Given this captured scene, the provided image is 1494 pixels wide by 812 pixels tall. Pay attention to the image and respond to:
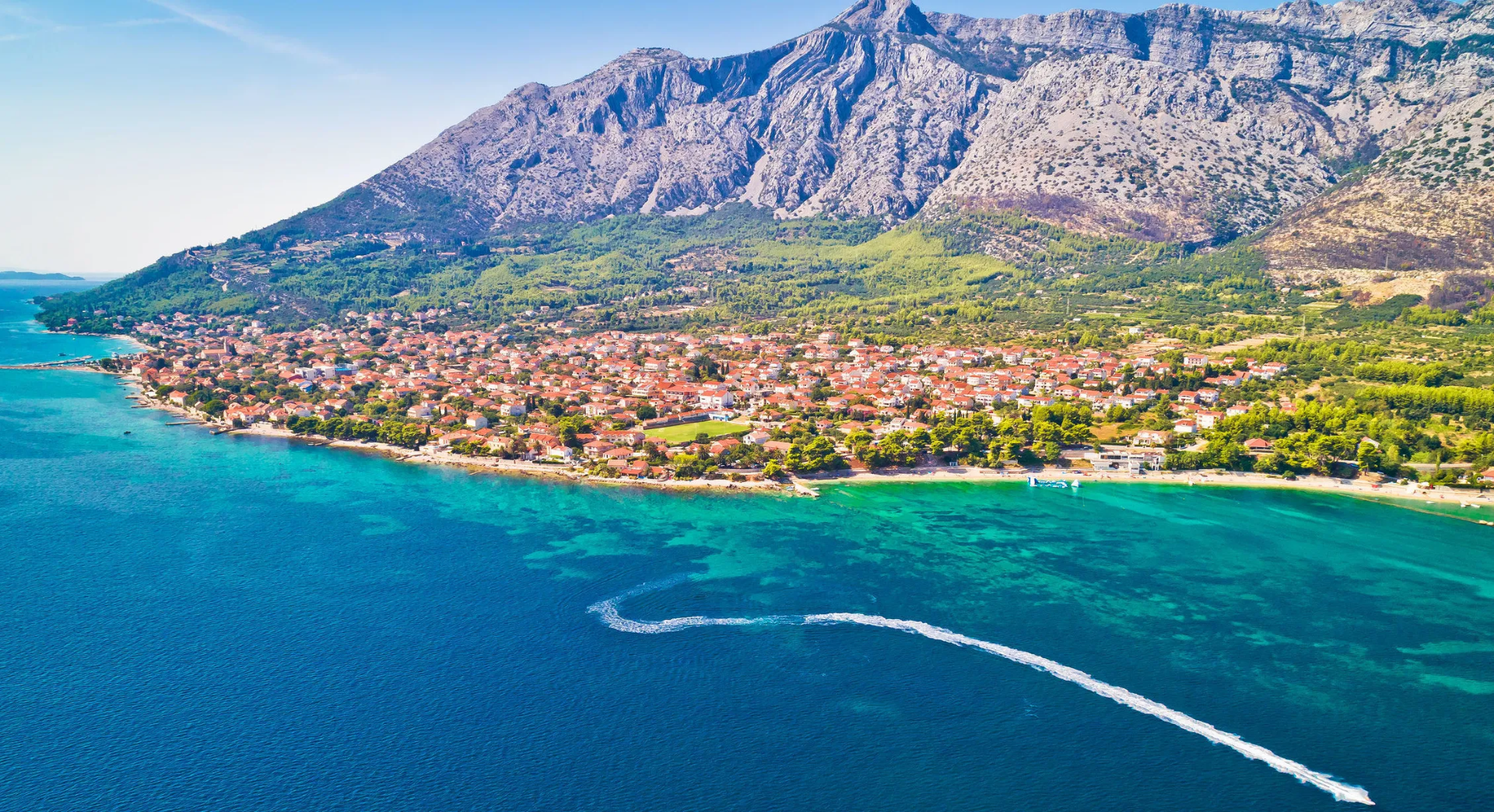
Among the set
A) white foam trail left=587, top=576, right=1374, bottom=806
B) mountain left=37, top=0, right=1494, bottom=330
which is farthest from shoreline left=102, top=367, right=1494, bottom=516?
mountain left=37, top=0, right=1494, bottom=330

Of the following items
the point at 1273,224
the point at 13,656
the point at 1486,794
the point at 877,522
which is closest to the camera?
the point at 1486,794

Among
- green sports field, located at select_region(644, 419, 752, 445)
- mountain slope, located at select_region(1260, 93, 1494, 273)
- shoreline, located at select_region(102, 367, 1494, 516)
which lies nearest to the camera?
shoreline, located at select_region(102, 367, 1494, 516)

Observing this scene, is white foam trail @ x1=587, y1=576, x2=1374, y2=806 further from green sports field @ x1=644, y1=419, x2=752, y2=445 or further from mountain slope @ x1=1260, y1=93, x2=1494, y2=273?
mountain slope @ x1=1260, y1=93, x2=1494, y2=273

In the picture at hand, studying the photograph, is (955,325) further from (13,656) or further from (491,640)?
(13,656)

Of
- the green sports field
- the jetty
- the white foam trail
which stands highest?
the jetty

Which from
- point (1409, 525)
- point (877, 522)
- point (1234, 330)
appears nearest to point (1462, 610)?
point (1409, 525)
